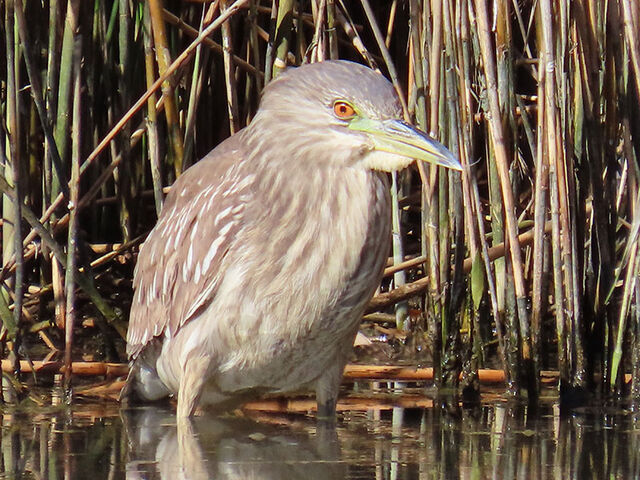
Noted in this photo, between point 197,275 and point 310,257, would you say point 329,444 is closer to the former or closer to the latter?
point 310,257

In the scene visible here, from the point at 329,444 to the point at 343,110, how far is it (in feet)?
4.06

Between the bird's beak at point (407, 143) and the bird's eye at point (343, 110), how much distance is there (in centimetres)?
9

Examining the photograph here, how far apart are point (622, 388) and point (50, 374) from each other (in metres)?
2.60

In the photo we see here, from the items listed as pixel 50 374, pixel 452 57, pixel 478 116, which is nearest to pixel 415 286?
pixel 478 116

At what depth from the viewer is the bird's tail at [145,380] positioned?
520 centimetres

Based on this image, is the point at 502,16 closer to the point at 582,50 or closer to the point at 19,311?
the point at 582,50

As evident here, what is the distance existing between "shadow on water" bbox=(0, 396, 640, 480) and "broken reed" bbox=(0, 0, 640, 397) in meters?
0.42

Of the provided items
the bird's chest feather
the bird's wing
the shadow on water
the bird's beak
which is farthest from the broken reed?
the bird's beak

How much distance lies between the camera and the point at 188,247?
193 inches

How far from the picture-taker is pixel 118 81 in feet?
20.1

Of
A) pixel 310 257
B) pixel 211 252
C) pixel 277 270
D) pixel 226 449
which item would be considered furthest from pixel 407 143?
pixel 226 449

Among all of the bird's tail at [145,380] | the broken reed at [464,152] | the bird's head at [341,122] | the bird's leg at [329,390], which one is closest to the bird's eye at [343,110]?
the bird's head at [341,122]

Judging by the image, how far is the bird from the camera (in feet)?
14.5

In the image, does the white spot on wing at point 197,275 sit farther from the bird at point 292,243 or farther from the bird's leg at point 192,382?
the bird's leg at point 192,382
